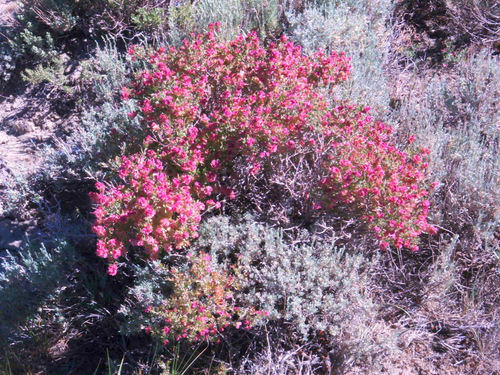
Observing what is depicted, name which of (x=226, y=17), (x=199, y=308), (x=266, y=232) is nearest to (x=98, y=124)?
(x=226, y=17)

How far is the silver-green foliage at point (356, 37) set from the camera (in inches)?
149

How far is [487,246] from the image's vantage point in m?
2.93

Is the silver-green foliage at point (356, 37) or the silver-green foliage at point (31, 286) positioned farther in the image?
the silver-green foliage at point (356, 37)

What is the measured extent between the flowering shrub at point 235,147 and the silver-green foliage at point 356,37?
739mm

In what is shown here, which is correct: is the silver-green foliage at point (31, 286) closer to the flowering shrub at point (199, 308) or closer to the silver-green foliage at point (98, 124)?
the silver-green foliage at point (98, 124)

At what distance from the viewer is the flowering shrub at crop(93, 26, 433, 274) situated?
2541 mm

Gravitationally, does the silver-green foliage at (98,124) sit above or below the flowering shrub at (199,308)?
above

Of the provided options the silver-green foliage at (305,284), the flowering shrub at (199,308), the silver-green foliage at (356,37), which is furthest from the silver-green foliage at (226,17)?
the flowering shrub at (199,308)

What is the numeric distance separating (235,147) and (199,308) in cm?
98

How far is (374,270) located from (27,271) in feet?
8.28

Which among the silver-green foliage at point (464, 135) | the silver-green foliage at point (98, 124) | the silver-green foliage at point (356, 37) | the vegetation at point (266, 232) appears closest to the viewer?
the vegetation at point (266, 232)

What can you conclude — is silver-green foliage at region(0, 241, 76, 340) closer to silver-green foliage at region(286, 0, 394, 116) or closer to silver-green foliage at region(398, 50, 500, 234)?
silver-green foliage at region(286, 0, 394, 116)

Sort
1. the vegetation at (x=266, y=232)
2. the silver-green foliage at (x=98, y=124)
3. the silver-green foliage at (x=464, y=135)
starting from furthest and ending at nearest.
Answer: the silver-green foliage at (x=98, y=124) → the silver-green foliage at (x=464, y=135) → the vegetation at (x=266, y=232)

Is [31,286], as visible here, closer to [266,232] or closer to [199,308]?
[199,308]
